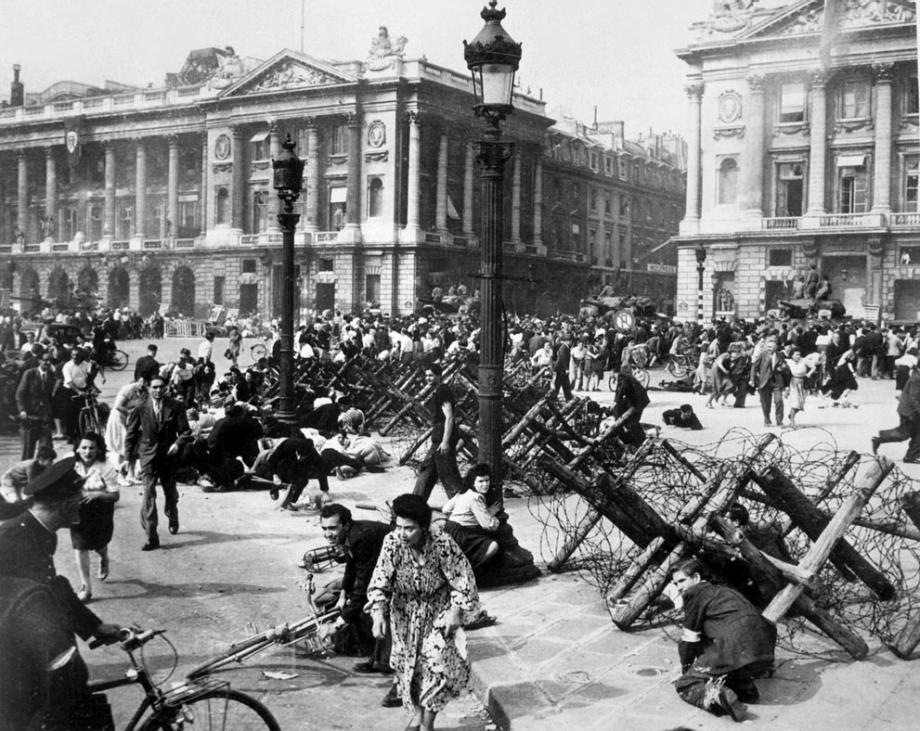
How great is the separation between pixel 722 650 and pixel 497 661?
163cm

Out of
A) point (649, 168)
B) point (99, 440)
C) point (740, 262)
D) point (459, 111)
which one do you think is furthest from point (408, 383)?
point (649, 168)

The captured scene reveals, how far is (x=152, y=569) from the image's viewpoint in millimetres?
9750

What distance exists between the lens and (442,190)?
58.5 meters

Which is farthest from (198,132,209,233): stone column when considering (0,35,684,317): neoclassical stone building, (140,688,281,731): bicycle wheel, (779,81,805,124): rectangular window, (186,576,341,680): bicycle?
(140,688,281,731): bicycle wheel

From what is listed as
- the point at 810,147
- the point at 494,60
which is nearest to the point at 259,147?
the point at 810,147

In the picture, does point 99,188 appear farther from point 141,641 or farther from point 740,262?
point 141,641

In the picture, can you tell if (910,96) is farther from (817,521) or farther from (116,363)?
(817,521)

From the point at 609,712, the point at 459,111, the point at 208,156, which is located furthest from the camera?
the point at 208,156

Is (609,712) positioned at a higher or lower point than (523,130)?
lower

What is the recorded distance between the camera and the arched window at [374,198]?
190 ft

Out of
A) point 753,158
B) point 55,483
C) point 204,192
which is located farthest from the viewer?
point 204,192

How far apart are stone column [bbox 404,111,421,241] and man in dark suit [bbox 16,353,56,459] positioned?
41698 millimetres

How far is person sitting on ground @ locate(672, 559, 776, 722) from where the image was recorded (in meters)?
6.05

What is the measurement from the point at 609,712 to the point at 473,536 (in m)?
2.85
